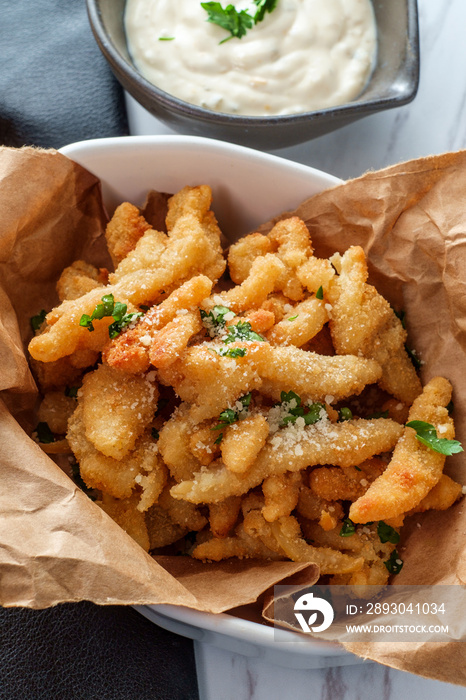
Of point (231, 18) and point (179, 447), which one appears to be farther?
point (231, 18)

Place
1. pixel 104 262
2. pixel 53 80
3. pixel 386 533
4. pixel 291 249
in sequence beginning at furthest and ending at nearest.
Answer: pixel 53 80 → pixel 104 262 → pixel 291 249 → pixel 386 533

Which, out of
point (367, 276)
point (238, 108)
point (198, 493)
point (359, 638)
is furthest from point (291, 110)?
point (359, 638)

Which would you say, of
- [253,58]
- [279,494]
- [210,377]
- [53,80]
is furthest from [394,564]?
[53,80]

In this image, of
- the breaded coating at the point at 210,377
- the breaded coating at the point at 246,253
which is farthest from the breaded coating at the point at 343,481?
the breaded coating at the point at 246,253

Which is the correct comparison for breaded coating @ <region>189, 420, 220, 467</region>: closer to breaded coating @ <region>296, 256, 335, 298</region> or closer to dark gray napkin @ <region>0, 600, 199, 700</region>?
breaded coating @ <region>296, 256, 335, 298</region>

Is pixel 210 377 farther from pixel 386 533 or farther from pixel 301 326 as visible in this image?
pixel 386 533

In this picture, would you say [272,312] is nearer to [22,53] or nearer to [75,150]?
[75,150]

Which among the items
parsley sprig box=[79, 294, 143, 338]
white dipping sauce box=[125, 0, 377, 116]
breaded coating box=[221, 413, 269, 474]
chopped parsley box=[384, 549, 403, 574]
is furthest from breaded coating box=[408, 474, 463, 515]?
white dipping sauce box=[125, 0, 377, 116]
